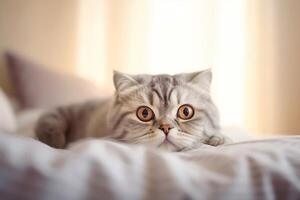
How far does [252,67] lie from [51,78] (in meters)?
1.05

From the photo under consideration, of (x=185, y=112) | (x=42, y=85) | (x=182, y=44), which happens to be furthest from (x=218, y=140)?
(x=42, y=85)

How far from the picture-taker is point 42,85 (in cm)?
186

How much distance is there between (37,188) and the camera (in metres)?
0.40

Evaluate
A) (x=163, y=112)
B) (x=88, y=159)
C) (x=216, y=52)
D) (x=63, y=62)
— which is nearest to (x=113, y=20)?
(x=63, y=62)

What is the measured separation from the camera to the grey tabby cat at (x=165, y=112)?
A: 659 millimetres

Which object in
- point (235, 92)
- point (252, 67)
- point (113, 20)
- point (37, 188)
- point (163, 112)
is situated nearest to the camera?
point (37, 188)

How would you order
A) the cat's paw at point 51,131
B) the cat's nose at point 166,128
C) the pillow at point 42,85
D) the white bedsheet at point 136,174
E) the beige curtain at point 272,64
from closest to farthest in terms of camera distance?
the white bedsheet at point 136,174 → the cat's nose at point 166,128 → the cat's paw at point 51,131 → the beige curtain at point 272,64 → the pillow at point 42,85

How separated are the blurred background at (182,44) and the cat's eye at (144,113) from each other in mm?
204

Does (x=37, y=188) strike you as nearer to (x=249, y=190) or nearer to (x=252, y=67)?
(x=249, y=190)

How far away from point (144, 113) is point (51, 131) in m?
0.38

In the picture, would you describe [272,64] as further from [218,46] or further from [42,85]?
[42,85]

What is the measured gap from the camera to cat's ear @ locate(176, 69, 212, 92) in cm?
75

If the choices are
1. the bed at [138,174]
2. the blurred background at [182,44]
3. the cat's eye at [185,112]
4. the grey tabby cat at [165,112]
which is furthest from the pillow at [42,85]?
the bed at [138,174]

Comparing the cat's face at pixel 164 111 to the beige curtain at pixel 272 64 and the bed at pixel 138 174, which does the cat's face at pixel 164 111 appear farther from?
the beige curtain at pixel 272 64
